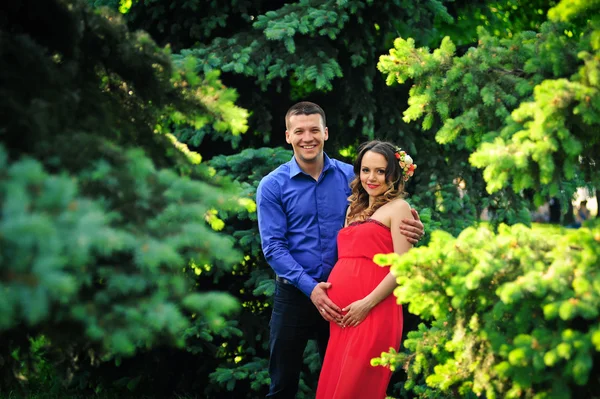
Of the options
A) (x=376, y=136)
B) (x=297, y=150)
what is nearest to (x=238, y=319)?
(x=297, y=150)

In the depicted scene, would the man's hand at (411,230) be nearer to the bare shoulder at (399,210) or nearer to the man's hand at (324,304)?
the bare shoulder at (399,210)

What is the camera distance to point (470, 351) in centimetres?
293

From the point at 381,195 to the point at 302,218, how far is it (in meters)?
0.60

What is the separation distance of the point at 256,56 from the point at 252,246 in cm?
162

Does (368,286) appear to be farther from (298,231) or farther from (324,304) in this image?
(298,231)

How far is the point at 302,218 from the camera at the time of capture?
14.3 ft

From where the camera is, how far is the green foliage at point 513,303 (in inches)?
96.6

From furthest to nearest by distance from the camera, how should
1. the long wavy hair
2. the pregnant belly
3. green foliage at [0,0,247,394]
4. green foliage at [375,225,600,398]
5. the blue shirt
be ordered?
the blue shirt, the long wavy hair, the pregnant belly, green foliage at [375,225,600,398], green foliage at [0,0,247,394]

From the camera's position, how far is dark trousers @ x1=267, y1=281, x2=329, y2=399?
4.30m

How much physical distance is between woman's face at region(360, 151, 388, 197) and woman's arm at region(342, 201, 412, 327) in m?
0.19

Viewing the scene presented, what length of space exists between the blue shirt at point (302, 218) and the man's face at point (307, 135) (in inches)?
5.4

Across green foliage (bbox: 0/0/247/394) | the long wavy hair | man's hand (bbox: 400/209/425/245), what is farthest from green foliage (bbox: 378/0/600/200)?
green foliage (bbox: 0/0/247/394)

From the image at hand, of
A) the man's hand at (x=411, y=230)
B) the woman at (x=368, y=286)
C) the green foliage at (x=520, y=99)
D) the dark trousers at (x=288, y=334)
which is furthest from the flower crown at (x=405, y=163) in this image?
the dark trousers at (x=288, y=334)

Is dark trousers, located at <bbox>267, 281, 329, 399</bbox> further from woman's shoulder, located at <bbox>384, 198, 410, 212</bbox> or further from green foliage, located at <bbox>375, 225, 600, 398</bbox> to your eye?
green foliage, located at <bbox>375, 225, 600, 398</bbox>
